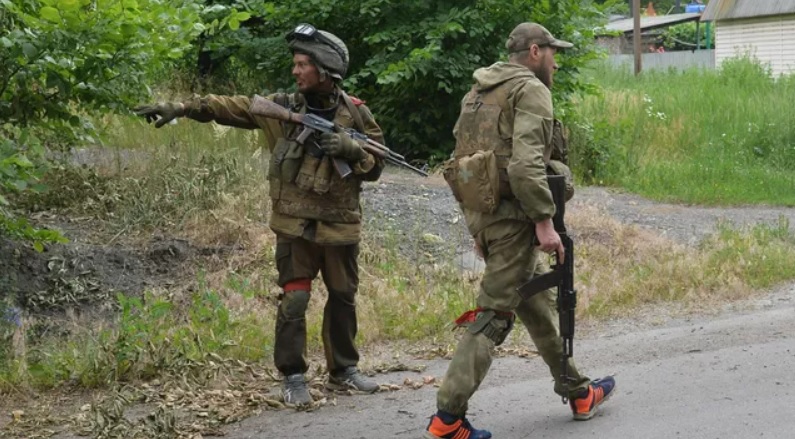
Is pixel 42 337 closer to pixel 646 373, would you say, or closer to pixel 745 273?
pixel 646 373

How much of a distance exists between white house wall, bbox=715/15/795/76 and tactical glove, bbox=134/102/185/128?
25.9 metres

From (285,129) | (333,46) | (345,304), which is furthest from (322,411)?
(333,46)

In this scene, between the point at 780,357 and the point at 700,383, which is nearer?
the point at 700,383

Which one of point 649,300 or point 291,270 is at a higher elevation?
point 291,270

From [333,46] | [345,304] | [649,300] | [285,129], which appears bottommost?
[649,300]

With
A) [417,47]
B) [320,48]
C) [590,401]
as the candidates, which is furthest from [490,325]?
[417,47]

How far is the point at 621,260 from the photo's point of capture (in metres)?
9.62

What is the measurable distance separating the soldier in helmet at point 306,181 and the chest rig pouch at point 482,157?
77 cm

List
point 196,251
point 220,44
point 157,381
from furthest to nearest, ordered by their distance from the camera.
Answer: point 220,44 < point 196,251 < point 157,381

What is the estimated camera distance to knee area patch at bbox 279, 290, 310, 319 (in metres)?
6.18

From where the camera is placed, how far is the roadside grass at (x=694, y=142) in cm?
1436

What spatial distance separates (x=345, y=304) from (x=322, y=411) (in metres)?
0.60

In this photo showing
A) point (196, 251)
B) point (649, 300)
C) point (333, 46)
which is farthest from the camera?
point (196, 251)

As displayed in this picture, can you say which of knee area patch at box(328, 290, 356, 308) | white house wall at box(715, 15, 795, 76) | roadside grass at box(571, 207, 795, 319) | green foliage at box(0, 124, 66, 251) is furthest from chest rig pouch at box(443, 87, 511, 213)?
white house wall at box(715, 15, 795, 76)
